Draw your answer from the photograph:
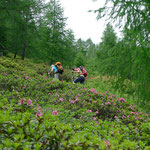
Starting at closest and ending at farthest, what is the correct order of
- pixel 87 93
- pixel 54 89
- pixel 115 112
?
pixel 115 112 < pixel 87 93 < pixel 54 89

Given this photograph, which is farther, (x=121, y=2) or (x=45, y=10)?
(x=45, y=10)

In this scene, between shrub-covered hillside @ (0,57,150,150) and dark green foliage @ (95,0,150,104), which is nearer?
shrub-covered hillside @ (0,57,150,150)

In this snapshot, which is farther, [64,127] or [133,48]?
[133,48]

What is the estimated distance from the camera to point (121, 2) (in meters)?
3.67

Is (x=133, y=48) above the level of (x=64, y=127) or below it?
above

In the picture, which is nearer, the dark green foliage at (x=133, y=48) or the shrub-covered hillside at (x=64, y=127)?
the shrub-covered hillside at (x=64, y=127)

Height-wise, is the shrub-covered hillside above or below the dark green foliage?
below

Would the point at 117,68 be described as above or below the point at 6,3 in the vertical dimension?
below

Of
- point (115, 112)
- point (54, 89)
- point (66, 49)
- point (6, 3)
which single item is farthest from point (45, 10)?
point (115, 112)

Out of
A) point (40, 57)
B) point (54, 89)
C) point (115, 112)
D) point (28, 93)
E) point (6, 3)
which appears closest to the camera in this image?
point (115, 112)

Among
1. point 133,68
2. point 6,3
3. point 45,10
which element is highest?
point 45,10

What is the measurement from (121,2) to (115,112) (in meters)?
3.87

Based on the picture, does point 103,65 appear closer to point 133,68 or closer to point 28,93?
point 133,68

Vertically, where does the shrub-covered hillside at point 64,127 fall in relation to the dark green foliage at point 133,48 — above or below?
below
